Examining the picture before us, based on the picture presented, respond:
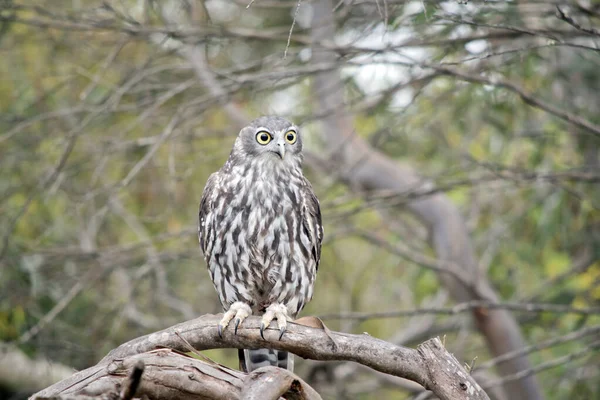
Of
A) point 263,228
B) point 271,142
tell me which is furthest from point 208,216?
point 271,142

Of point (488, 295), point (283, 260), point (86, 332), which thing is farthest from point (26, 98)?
point (488, 295)

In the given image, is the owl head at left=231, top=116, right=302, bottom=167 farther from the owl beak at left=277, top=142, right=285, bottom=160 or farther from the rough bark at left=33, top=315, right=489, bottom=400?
the rough bark at left=33, top=315, right=489, bottom=400

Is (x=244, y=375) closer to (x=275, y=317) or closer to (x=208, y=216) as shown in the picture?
(x=275, y=317)

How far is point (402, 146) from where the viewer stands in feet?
23.5

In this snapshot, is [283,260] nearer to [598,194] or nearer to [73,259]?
[73,259]

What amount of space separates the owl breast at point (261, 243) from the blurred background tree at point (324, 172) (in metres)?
0.60

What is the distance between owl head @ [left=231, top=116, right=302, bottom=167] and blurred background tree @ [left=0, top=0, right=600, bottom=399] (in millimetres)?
292

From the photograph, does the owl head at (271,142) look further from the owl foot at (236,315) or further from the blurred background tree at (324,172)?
the owl foot at (236,315)

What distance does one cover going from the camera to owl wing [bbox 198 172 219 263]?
13.9 ft

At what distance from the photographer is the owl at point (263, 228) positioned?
411 centimetres

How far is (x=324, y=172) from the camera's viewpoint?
287 inches

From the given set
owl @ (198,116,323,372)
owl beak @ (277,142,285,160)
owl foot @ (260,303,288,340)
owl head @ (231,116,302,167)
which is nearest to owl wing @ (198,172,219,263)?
owl @ (198,116,323,372)

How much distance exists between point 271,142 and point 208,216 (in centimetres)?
51

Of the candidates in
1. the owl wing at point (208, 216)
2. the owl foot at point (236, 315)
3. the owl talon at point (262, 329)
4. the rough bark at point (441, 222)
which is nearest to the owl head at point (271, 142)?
the owl wing at point (208, 216)
